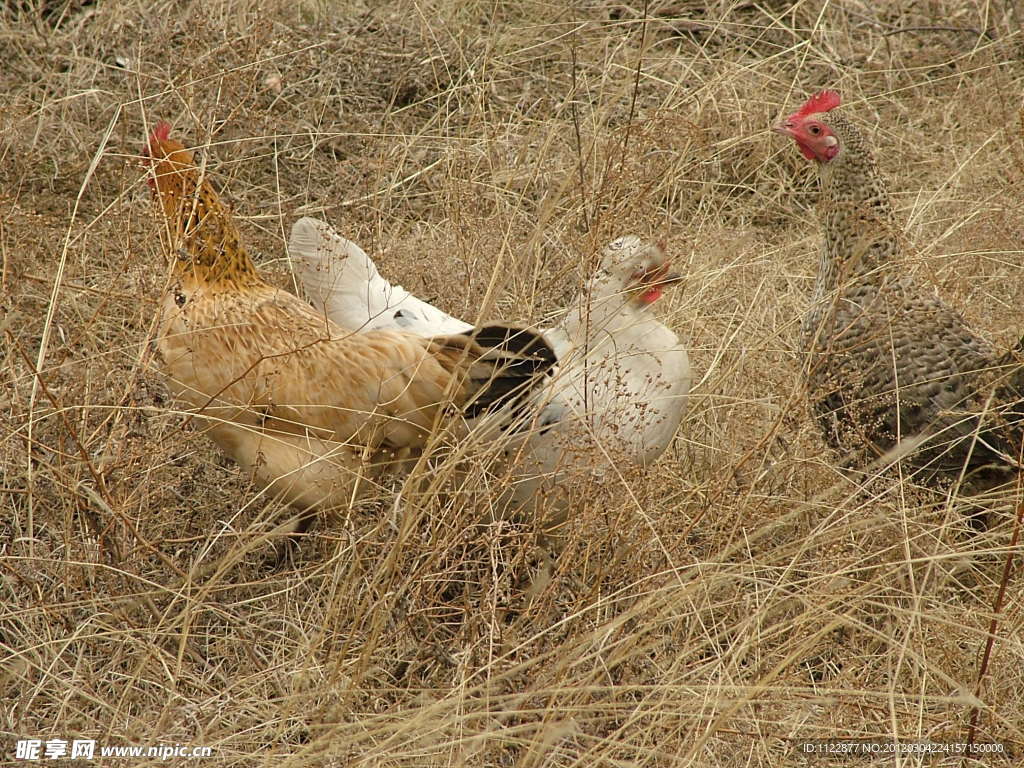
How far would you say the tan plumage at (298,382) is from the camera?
2711 mm

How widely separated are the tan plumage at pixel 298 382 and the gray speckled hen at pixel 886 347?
92 centimetres

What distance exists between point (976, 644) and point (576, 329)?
129 cm

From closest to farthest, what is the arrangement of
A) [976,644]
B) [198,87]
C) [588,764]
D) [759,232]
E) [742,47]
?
[588,764], [976,644], [198,87], [759,232], [742,47]

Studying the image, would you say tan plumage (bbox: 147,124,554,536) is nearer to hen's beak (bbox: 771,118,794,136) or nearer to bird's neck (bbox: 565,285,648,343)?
bird's neck (bbox: 565,285,648,343)

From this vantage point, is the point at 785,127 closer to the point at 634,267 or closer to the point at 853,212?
the point at 853,212

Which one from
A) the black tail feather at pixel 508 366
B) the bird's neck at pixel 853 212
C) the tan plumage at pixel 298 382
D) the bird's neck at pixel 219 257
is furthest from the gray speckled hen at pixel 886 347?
the bird's neck at pixel 219 257

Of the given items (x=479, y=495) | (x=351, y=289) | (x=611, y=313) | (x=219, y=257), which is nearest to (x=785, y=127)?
(x=611, y=313)

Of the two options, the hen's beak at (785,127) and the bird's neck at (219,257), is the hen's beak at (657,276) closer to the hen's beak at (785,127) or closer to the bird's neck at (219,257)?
the hen's beak at (785,127)

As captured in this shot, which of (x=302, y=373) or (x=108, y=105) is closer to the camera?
(x=302, y=373)

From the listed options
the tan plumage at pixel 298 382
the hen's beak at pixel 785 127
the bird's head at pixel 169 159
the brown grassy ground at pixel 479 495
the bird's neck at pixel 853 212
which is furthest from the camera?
the hen's beak at pixel 785 127

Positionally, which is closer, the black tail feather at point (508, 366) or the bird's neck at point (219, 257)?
the black tail feather at point (508, 366)

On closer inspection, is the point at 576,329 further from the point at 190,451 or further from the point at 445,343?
the point at 190,451

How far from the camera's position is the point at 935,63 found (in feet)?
16.6

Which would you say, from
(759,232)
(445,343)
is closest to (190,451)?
(445,343)
